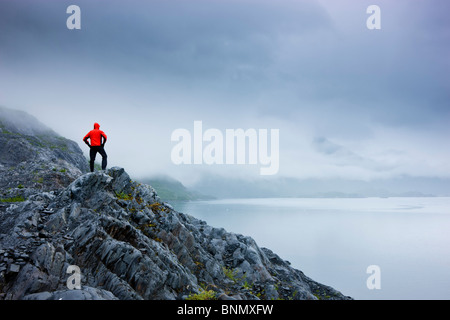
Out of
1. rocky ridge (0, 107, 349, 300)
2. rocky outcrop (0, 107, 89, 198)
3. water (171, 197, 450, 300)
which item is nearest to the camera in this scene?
rocky ridge (0, 107, 349, 300)

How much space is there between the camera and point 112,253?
13102mm

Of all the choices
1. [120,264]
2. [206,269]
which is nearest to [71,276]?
[120,264]

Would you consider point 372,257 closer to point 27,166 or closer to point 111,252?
point 111,252

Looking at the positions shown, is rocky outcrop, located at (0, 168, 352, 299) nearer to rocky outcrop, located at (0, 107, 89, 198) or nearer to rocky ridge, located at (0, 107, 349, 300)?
rocky ridge, located at (0, 107, 349, 300)

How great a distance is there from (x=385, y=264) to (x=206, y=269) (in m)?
65.5

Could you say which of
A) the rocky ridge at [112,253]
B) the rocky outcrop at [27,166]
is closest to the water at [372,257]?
the rocky ridge at [112,253]

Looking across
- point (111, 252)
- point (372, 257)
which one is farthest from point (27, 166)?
point (372, 257)

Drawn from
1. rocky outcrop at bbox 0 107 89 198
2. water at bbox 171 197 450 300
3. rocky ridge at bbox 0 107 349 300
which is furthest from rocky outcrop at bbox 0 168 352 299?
water at bbox 171 197 450 300

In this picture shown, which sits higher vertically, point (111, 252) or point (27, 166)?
point (27, 166)

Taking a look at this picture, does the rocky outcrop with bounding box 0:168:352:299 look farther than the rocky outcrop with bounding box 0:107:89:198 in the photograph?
No

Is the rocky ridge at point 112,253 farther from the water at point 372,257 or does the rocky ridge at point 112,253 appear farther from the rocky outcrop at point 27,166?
the water at point 372,257

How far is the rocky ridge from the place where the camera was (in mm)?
10867

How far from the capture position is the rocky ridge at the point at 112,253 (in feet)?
35.7
